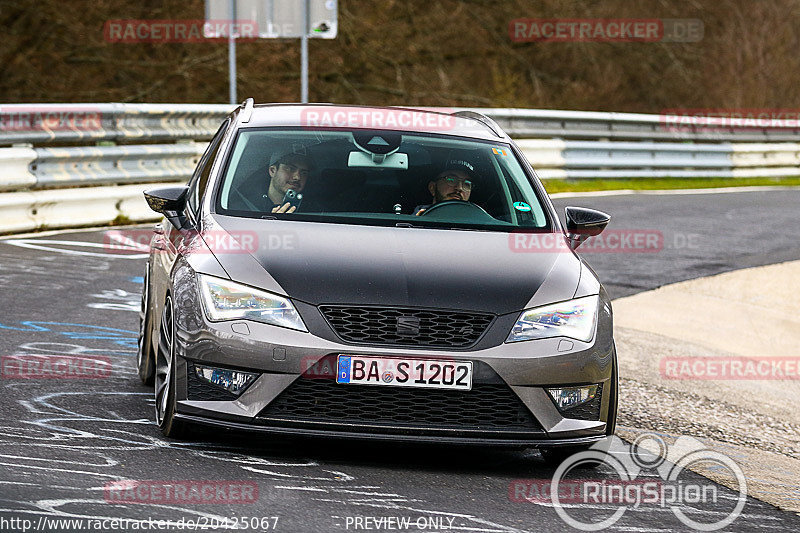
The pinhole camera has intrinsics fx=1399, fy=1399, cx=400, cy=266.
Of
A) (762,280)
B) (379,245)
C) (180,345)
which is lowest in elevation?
(762,280)

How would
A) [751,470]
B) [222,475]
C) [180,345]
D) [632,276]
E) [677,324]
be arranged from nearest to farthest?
[222,475]
[180,345]
[751,470]
[677,324]
[632,276]

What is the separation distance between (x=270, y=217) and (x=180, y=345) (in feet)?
3.10

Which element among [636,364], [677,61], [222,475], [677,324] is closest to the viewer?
[222,475]

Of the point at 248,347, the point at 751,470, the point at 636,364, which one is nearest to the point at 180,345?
the point at 248,347

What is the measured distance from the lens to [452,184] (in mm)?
6781

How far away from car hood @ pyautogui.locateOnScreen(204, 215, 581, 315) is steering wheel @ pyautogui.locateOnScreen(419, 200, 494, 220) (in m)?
0.30

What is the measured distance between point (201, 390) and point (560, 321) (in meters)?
1.47

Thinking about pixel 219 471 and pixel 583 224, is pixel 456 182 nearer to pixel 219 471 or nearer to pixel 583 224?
pixel 583 224

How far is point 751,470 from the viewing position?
623cm

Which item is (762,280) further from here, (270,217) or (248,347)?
(248,347)

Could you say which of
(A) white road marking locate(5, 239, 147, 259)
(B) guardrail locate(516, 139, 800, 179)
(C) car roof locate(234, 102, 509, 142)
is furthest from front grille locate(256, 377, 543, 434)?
(B) guardrail locate(516, 139, 800, 179)

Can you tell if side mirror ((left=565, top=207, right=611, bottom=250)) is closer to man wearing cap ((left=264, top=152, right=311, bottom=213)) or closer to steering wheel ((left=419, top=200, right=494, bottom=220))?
steering wheel ((left=419, top=200, right=494, bottom=220))

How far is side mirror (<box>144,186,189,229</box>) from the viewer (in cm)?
655

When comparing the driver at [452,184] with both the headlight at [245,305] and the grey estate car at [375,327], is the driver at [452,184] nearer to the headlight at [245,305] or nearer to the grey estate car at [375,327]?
the grey estate car at [375,327]
